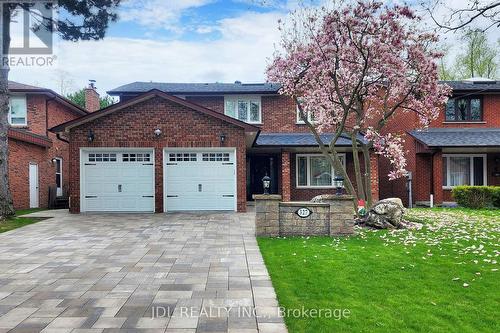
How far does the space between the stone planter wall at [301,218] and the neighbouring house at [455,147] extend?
30.6 feet

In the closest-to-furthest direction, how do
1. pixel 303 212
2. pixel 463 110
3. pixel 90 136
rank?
pixel 303 212, pixel 90 136, pixel 463 110

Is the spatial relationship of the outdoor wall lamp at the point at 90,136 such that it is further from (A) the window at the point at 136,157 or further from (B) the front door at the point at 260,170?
A: (B) the front door at the point at 260,170

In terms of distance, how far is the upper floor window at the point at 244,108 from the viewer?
58.5ft

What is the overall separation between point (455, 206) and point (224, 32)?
1233cm

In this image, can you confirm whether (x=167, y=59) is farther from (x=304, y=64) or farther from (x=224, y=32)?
(x=304, y=64)

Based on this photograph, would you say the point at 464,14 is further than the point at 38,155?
No

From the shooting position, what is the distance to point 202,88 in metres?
18.4

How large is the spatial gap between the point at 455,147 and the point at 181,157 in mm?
11647

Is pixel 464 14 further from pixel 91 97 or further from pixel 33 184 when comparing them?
pixel 91 97

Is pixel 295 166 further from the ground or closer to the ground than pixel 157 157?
closer to the ground

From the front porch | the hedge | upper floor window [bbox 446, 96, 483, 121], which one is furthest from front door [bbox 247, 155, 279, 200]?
upper floor window [bbox 446, 96, 483, 121]

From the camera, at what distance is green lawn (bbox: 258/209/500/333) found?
3.67 metres

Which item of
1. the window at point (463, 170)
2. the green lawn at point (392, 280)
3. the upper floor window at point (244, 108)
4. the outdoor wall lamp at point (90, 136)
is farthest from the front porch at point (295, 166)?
the green lawn at point (392, 280)

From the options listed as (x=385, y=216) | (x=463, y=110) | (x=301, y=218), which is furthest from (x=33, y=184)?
(x=463, y=110)
